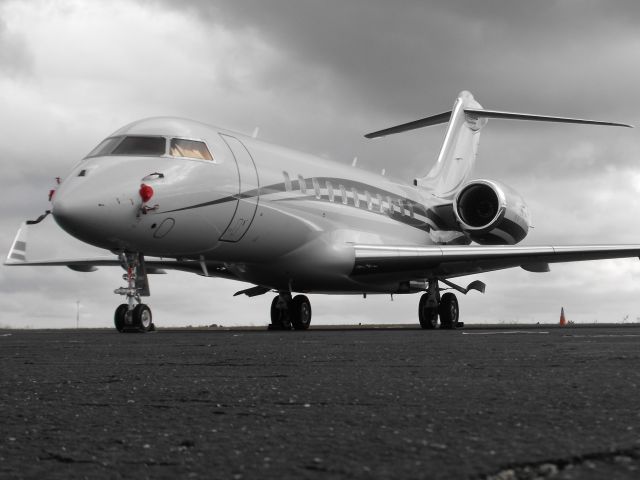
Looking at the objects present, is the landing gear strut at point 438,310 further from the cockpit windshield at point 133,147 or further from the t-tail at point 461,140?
the cockpit windshield at point 133,147

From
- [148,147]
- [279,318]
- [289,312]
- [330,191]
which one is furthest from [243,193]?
[279,318]

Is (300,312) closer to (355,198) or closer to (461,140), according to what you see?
(355,198)

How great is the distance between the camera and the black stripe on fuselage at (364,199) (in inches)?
578

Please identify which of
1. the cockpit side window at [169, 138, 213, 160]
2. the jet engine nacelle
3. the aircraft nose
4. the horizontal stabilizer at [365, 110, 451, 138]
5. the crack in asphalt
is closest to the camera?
the crack in asphalt

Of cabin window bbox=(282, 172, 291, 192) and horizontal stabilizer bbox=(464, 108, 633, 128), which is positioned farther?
horizontal stabilizer bbox=(464, 108, 633, 128)

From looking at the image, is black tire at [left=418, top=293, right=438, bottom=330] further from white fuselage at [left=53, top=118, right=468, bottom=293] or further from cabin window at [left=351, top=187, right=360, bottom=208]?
cabin window at [left=351, top=187, right=360, bottom=208]

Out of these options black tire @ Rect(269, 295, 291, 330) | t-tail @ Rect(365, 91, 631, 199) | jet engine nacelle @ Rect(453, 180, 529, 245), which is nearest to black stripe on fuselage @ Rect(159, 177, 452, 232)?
jet engine nacelle @ Rect(453, 180, 529, 245)

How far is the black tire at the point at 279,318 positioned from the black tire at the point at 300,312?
12cm

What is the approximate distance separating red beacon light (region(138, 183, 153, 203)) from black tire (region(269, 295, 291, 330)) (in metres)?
6.61

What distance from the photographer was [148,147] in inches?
517

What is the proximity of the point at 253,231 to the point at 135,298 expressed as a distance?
2.73 metres

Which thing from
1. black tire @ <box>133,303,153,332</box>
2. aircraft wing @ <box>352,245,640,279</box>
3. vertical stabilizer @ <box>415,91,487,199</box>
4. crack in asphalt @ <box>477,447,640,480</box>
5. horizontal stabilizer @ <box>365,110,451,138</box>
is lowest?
crack in asphalt @ <box>477,447,640,480</box>

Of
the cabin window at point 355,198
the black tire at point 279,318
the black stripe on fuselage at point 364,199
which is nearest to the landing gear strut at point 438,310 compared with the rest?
the black stripe on fuselage at point 364,199

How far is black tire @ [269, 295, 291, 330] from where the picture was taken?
18375 mm
